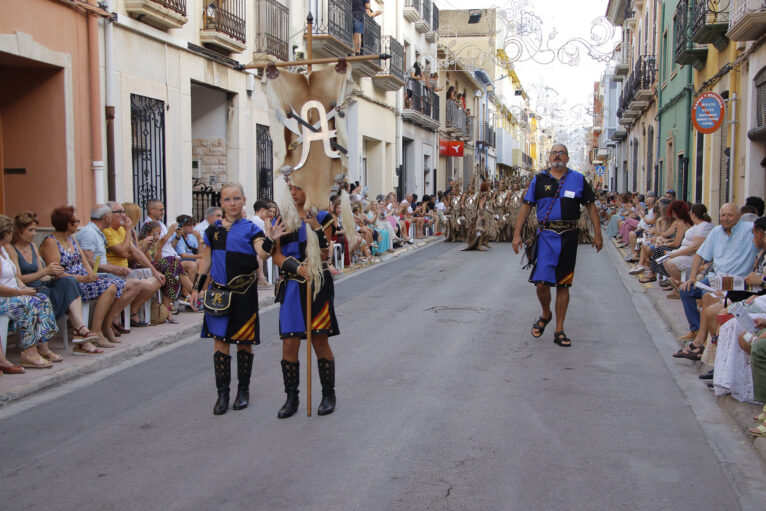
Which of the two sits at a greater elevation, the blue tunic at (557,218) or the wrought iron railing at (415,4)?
the wrought iron railing at (415,4)

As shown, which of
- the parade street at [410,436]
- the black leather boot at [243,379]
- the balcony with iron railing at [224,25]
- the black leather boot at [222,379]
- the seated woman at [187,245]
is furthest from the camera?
the balcony with iron railing at [224,25]

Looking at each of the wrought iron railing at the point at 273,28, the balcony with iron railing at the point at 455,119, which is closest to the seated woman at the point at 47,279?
the wrought iron railing at the point at 273,28

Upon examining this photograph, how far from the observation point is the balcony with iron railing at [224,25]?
1445 cm

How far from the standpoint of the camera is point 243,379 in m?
5.72

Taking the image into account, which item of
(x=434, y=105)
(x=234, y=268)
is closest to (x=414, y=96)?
(x=434, y=105)

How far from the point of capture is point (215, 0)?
574 inches

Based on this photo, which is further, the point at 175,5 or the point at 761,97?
the point at 761,97

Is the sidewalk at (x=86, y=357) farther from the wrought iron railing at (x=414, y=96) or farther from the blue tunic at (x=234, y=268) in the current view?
the wrought iron railing at (x=414, y=96)

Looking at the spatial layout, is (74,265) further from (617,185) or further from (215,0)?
(617,185)

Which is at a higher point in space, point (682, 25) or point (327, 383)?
point (682, 25)

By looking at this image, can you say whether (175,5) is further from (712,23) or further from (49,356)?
(712,23)

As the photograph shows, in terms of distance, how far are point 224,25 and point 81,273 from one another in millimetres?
8485

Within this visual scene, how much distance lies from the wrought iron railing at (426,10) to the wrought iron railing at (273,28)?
615 inches

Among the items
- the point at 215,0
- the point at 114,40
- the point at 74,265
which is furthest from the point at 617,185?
the point at 74,265
